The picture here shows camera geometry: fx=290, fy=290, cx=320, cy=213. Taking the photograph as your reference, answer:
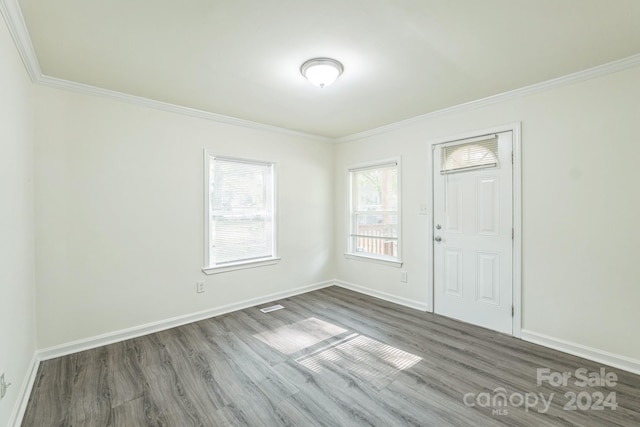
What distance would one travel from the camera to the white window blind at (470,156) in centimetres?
318

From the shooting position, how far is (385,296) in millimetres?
4250

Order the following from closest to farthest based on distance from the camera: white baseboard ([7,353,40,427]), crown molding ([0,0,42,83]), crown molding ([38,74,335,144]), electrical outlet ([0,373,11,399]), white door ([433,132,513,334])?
1. electrical outlet ([0,373,11,399])
2. crown molding ([0,0,42,83])
3. white baseboard ([7,353,40,427])
4. crown molding ([38,74,335,144])
5. white door ([433,132,513,334])

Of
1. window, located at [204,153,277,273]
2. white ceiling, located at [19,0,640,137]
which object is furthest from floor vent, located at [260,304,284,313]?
white ceiling, located at [19,0,640,137]

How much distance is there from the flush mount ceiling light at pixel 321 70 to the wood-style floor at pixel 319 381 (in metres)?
2.43

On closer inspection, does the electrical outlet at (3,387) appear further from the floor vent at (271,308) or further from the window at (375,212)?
the window at (375,212)

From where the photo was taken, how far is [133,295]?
10.0 ft

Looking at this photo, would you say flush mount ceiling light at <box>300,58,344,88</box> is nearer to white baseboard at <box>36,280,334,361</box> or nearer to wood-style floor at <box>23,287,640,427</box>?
wood-style floor at <box>23,287,640,427</box>

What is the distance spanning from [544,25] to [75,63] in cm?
349

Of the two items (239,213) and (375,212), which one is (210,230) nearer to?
(239,213)

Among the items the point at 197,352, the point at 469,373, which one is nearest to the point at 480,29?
the point at 469,373

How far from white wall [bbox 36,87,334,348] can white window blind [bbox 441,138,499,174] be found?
8.00 ft

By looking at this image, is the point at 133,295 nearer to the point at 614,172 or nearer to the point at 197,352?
the point at 197,352

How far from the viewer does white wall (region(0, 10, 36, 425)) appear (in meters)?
1.66

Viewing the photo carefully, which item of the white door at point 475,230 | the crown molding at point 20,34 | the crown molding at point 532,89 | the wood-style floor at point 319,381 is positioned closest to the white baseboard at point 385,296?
the white door at point 475,230
